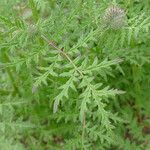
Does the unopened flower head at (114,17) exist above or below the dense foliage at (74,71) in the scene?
above

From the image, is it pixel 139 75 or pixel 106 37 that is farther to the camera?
pixel 139 75

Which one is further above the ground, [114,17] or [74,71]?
[114,17]

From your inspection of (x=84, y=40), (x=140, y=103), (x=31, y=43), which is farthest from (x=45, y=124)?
(x=84, y=40)

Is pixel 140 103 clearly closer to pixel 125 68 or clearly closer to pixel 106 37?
pixel 125 68

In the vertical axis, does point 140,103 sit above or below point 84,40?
below

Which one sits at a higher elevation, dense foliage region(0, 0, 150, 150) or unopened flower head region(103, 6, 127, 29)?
unopened flower head region(103, 6, 127, 29)
